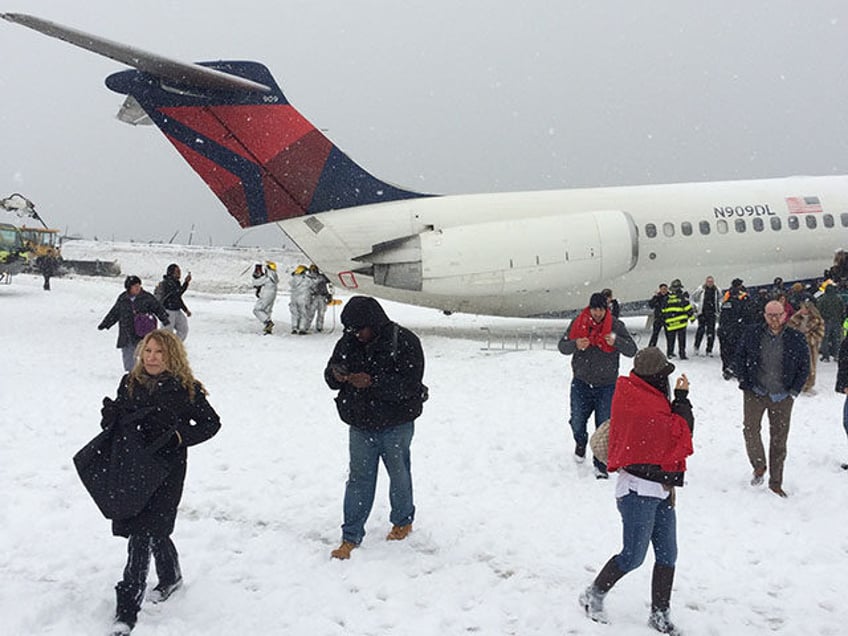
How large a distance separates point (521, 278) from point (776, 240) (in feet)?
21.5

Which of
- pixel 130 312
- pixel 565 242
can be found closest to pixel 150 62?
pixel 130 312

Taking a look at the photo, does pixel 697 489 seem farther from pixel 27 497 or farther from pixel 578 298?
pixel 578 298

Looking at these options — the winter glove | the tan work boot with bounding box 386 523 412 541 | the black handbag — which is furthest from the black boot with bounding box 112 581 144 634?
the tan work boot with bounding box 386 523 412 541

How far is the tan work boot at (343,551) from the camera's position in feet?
14.2

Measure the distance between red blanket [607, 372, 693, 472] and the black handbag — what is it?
2.38m

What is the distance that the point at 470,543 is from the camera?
4.71m

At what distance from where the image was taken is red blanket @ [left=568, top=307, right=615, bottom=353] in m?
6.21

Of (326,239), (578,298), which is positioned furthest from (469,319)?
(326,239)

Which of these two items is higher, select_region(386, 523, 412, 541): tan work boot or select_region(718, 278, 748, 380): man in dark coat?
select_region(718, 278, 748, 380): man in dark coat

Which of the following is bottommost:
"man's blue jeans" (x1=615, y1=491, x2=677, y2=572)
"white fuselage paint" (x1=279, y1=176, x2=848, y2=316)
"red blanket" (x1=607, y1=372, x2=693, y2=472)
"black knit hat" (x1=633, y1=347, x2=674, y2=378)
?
"man's blue jeans" (x1=615, y1=491, x2=677, y2=572)

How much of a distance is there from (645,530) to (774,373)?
9.87 ft

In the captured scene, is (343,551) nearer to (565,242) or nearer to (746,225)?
(565,242)

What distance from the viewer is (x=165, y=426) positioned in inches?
132

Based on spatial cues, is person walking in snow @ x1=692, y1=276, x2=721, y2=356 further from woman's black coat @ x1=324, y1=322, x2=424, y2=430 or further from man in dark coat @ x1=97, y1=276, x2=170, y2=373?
woman's black coat @ x1=324, y1=322, x2=424, y2=430
